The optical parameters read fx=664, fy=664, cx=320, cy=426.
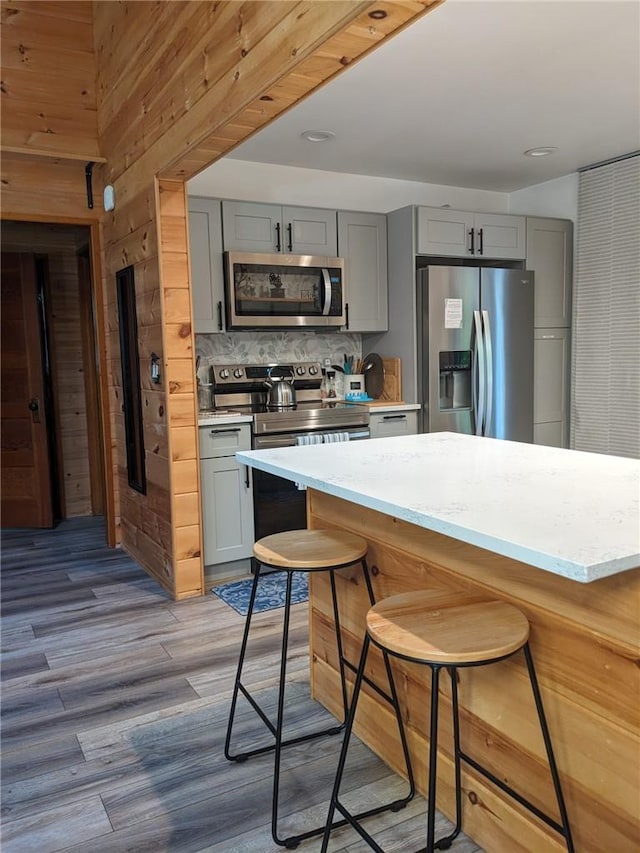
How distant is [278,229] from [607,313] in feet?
7.82

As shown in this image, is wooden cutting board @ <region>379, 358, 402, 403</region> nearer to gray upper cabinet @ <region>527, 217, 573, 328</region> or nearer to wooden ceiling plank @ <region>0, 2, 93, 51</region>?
gray upper cabinet @ <region>527, 217, 573, 328</region>

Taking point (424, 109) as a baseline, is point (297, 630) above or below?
below

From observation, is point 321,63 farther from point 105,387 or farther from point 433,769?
point 105,387

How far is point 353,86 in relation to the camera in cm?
321

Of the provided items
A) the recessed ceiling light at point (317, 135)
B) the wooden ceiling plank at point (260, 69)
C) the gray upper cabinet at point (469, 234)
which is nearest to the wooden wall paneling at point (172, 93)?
the wooden ceiling plank at point (260, 69)

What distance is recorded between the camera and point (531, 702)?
1.51m

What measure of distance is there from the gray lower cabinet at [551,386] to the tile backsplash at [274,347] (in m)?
1.33

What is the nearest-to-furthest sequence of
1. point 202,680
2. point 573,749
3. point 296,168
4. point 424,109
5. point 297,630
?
point 573,749
point 202,680
point 297,630
point 424,109
point 296,168

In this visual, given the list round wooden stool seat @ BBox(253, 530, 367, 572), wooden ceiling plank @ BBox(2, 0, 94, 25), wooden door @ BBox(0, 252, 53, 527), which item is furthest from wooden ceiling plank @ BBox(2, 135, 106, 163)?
round wooden stool seat @ BBox(253, 530, 367, 572)

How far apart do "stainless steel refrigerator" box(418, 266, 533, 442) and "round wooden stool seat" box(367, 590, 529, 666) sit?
2882 millimetres

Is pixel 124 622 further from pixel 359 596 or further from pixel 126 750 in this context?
pixel 359 596

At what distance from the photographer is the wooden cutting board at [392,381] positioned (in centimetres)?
452

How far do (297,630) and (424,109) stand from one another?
2.75m

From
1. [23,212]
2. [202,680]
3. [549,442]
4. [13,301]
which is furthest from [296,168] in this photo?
[202,680]
